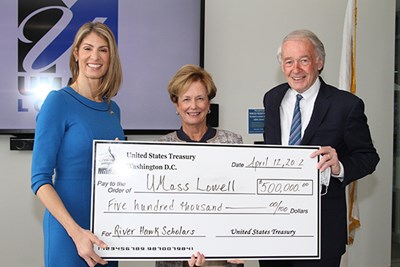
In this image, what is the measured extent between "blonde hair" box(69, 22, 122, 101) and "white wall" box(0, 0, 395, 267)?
1.54m

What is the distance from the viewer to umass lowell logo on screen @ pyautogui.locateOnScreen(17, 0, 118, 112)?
3.03 m

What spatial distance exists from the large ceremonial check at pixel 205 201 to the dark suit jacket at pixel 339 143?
0.10 m

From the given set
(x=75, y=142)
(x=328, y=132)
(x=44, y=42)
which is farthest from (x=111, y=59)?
(x=44, y=42)

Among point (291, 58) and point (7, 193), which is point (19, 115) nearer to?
point (7, 193)

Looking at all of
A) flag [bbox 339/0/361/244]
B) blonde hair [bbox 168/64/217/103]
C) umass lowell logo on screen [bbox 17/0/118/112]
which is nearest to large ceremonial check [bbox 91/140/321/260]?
blonde hair [bbox 168/64/217/103]

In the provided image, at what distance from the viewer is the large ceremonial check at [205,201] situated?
161 cm

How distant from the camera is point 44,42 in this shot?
3068 millimetres

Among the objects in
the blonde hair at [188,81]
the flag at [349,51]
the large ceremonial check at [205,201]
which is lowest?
the large ceremonial check at [205,201]

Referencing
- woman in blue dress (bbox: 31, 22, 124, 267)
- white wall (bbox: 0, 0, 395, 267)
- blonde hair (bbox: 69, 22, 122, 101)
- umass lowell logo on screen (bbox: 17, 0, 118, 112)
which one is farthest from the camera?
white wall (bbox: 0, 0, 395, 267)

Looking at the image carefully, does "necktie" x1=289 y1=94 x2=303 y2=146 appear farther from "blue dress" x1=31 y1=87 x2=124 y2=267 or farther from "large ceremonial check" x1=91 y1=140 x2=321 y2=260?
"blue dress" x1=31 y1=87 x2=124 y2=267

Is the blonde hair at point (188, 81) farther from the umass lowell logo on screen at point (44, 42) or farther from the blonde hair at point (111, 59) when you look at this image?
the umass lowell logo on screen at point (44, 42)

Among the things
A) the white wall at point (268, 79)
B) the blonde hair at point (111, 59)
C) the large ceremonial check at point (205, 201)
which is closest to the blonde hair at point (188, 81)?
the blonde hair at point (111, 59)

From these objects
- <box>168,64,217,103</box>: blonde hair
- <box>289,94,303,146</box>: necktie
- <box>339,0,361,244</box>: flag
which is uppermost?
<box>339,0,361,244</box>: flag

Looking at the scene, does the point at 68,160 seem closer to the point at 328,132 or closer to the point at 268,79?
the point at 328,132
